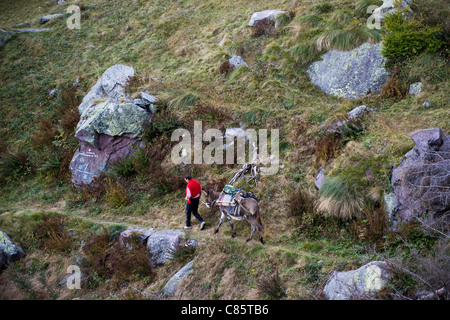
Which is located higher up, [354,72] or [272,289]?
[354,72]

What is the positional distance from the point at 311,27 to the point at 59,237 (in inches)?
488

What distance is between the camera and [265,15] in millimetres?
15461

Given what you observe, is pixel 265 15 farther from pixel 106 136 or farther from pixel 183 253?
pixel 183 253

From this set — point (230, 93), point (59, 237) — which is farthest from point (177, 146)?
point (59, 237)

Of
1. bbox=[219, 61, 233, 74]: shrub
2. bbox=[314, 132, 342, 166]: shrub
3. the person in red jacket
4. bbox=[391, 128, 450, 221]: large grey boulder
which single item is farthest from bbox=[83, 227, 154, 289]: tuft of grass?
bbox=[219, 61, 233, 74]: shrub

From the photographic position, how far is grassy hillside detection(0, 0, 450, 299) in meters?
7.09

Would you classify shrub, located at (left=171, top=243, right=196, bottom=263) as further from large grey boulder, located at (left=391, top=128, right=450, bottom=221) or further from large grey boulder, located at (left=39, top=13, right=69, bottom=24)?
large grey boulder, located at (left=39, top=13, right=69, bottom=24)

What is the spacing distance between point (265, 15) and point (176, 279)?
13.1 meters

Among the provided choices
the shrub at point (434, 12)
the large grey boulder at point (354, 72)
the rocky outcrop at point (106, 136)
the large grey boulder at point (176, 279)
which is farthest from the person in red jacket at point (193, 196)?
the shrub at point (434, 12)

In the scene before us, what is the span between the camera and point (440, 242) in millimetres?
5637

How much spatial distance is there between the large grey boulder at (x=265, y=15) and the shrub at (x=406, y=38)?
5.54m

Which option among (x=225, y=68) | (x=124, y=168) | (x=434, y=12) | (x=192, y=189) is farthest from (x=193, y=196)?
(x=434, y=12)

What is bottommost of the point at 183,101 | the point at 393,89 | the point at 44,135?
the point at 44,135

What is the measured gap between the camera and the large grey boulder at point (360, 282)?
5.30 m
